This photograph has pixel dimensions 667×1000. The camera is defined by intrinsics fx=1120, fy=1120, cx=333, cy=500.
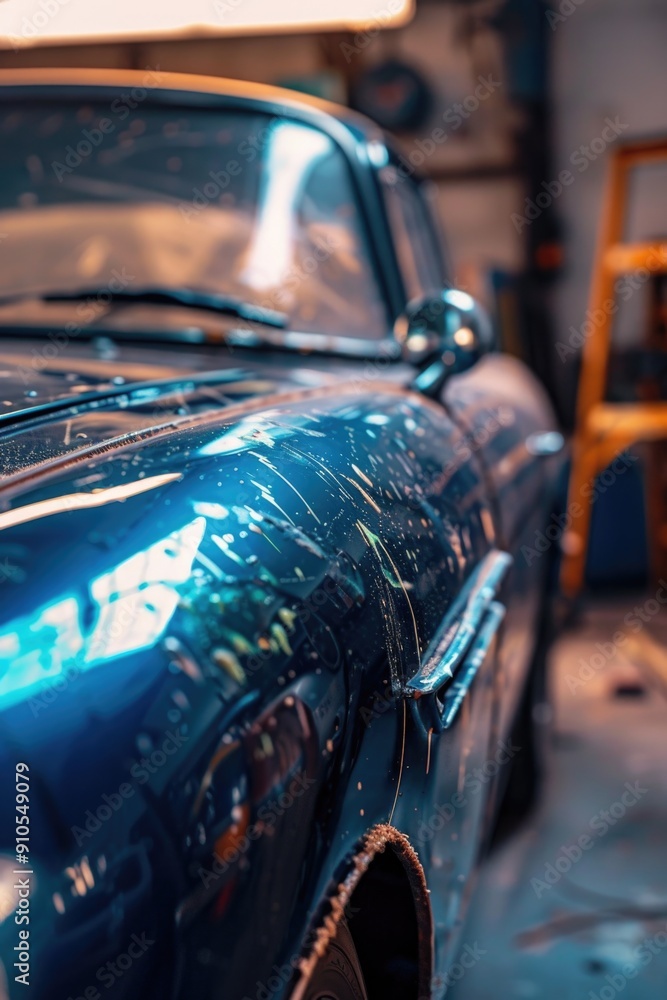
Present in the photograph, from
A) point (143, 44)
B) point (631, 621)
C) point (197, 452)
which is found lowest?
point (631, 621)

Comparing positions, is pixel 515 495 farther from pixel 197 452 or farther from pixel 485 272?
pixel 485 272

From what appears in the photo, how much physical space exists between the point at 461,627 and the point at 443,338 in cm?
70

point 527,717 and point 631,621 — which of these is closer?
point 527,717

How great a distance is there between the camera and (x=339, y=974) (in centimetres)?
82

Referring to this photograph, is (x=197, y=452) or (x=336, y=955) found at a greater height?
(x=197, y=452)

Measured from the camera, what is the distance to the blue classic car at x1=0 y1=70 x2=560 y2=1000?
554 millimetres

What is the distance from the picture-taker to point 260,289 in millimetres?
1857

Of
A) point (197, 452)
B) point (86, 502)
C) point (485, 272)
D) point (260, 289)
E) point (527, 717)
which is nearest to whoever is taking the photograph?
point (86, 502)

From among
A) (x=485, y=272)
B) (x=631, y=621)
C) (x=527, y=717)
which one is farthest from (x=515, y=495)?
(x=485, y=272)

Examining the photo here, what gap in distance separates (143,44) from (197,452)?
876 centimetres
